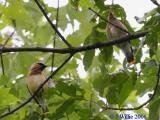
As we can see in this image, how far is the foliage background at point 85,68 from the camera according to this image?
256 centimetres

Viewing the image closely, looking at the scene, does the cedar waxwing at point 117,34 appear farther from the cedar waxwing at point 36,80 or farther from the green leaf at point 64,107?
the green leaf at point 64,107

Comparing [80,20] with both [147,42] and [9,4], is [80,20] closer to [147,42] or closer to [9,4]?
[9,4]

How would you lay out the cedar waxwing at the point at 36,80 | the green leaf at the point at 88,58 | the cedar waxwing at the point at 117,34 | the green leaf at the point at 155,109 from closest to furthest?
1. the green leaf at the point at 155,109
2. the green leaf at the point at 88,58
3. the cedar waxwing at the point at 117,34
4. the cedar waxwing at the point at 36,80

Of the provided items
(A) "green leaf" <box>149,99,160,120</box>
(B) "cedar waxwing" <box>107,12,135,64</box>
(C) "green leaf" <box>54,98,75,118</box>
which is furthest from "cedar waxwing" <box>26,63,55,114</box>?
(A) "green leaf" <box>149,99,160,120</box>

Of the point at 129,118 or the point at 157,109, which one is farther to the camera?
the point at 129,118

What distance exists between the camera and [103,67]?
3.04 m

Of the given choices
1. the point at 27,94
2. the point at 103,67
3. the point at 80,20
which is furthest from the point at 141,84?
the point at 27,94

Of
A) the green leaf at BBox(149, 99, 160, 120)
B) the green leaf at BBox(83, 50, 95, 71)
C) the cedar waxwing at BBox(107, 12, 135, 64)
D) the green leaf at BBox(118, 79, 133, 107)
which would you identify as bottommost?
the green leaf at BBox(149, 99, 160, 120)

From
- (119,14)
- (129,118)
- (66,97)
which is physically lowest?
(129,118)

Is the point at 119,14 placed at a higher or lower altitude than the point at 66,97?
higher

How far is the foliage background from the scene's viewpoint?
2562mm

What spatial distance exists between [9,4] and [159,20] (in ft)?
4.71

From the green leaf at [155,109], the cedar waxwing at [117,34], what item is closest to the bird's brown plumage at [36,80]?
the cedar waxwing at [117,34]

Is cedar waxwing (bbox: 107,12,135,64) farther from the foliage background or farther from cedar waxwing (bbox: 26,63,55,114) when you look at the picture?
cedar waxwing (bbox: 26,63,55,114)
